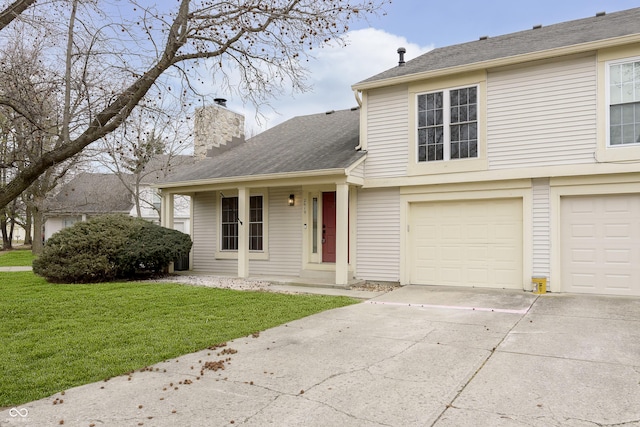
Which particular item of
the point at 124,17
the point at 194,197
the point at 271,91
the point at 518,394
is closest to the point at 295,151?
the point at 194,197

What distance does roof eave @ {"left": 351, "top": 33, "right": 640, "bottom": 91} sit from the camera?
776cm

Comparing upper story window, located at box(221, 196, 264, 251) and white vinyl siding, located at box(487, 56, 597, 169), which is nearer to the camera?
white vinyl siding, located at box(487, 56, 597, 169)

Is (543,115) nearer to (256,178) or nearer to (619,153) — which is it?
Result: (619,153)

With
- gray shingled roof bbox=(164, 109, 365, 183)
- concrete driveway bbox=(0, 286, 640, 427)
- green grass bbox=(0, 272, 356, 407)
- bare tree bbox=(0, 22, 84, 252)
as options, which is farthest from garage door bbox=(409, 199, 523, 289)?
bare tree bbox=(0, 22, 84, 252)

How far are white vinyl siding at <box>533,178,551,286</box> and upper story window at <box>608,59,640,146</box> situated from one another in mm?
1391

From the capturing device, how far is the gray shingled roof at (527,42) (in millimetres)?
8398

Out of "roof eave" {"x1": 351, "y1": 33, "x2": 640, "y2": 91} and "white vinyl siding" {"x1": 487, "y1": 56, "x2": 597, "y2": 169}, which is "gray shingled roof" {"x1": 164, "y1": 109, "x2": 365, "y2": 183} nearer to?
"roof eave" {"x1": 351, "y1": 33, "x2": 640, "y2": 91}

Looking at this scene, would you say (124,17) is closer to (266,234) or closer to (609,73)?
(266,234)

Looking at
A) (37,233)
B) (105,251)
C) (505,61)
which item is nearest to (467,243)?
(505,61)

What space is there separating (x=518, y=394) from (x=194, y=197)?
11786mm

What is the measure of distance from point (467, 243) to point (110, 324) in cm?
696

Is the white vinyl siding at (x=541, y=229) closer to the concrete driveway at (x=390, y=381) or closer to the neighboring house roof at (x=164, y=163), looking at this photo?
the concrete driveway at (x=390, y=381)

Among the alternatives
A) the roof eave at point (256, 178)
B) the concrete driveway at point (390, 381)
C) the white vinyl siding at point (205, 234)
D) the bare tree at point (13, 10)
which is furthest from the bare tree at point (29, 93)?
the white vinyl siding at point (205, 234)

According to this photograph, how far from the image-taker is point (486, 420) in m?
3.06
